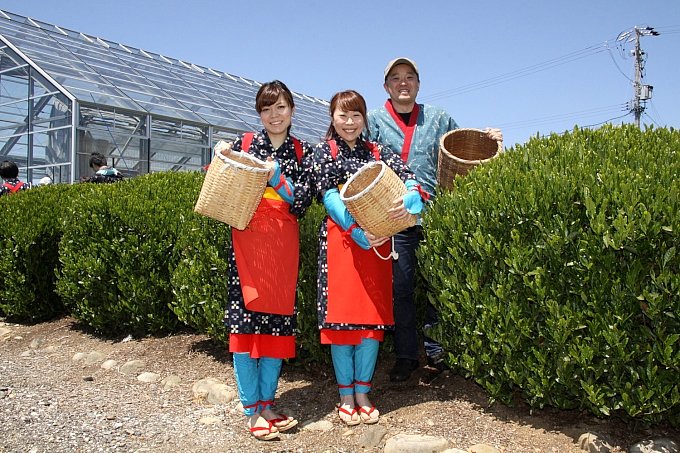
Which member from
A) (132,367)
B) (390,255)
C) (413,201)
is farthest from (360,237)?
(132,367)

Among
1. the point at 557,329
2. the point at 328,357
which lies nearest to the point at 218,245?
the point at 328,357

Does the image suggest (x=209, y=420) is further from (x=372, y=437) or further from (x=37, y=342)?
(x=37, y=342)

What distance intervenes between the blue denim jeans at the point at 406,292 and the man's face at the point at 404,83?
89 cm

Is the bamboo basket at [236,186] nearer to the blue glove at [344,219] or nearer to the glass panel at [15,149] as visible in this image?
the blue glove at [344,219]

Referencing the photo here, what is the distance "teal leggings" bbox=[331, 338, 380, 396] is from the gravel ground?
0.22m

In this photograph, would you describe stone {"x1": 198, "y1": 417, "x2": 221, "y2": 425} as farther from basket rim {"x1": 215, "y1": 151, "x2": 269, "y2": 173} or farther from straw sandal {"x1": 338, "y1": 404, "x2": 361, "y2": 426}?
basket rim {"x1": 215, "y1": 151, "x2": 269, "y2": 173}

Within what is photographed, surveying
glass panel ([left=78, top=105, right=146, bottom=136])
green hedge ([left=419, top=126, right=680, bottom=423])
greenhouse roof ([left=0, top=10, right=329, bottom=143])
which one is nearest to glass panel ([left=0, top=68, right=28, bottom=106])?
greenhouse roof ([left=0, top=10, right=329, bottom=143])

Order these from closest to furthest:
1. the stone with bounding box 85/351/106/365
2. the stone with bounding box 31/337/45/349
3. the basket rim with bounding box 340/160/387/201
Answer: the basket rim with bounding box 340/160/387/201 < the stone with bounding box 85/351/106/365 < the stone with bounding box 31/337/45/349

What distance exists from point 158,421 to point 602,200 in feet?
9.37

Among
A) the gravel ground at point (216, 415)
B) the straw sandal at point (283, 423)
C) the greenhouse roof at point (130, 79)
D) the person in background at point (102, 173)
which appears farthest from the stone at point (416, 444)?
the greenhouse roof at point (130, 79)

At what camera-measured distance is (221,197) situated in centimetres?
309

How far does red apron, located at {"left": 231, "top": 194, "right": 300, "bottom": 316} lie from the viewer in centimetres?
319

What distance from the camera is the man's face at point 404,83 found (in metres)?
3.78

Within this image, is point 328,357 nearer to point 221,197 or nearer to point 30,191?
point 221,197
